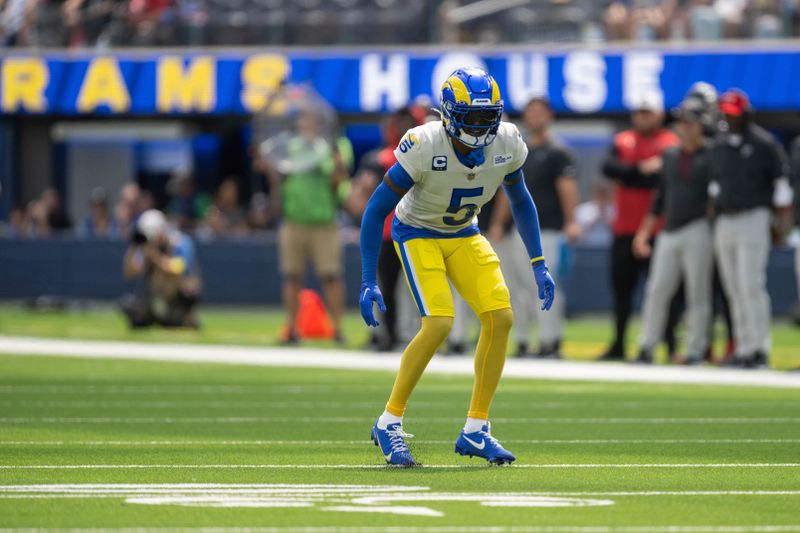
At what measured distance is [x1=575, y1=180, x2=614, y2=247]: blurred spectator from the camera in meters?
23.2

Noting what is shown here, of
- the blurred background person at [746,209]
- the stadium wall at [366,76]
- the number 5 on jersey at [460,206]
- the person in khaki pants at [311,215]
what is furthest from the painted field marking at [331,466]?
the stadium wall at [366,76]

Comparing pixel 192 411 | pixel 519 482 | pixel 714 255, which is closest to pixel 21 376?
pixel 192 411

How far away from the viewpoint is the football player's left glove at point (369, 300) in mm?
8031

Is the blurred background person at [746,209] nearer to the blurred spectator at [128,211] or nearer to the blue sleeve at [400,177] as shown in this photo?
the blue sleeve at [400,177]

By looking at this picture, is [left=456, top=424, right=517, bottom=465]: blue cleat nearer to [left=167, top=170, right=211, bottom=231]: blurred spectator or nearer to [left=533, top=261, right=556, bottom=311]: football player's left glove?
[left=533, top=261, right=556, bottom=311]: football player's left glove

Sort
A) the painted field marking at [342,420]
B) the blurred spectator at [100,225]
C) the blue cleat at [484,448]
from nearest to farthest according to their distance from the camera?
the blue cleat at [484,448] < the painted field marking at [342,420] < the blurred spectator at [100,225]

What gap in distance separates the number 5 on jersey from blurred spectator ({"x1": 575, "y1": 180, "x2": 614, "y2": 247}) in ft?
48.7

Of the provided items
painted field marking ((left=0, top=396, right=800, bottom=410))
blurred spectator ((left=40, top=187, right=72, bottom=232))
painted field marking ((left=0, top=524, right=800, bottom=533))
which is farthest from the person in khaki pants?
painted field marking ((left=0, top=524, right=800, bottom=533))

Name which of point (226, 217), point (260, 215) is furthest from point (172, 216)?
point (260, 215)

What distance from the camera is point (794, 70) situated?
23.6 metres

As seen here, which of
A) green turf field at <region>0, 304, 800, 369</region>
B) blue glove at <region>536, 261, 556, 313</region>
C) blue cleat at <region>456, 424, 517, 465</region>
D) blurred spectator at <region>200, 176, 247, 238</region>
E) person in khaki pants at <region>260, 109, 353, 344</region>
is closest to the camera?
blue cleat at <region>456, 424, 517, 465</region>

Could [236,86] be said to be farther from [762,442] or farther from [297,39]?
[762,442]

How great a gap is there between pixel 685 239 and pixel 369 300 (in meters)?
6.99

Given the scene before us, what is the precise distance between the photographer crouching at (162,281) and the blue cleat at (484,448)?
1125cm
